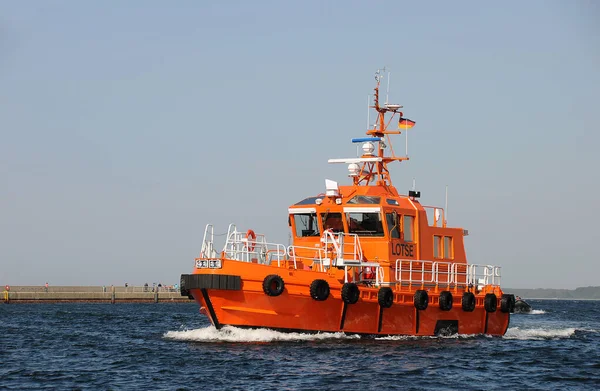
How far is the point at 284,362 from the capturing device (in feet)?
61.4

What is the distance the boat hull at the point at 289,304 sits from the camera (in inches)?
836

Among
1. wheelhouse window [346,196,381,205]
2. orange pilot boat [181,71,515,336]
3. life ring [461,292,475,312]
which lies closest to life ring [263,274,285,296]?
orange pilot boat [181,71,515,336]

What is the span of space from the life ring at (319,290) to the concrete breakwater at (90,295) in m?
41.4

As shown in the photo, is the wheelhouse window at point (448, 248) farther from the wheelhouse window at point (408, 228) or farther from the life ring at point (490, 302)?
the wheelhouse window at point (408, 228)

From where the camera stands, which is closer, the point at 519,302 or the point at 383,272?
the point at 383,272

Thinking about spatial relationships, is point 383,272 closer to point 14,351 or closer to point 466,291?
point 466,291

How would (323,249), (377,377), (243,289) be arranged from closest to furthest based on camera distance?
(377,377) → (243,289) → (323,249)

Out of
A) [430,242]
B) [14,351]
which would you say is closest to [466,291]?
[430,242]

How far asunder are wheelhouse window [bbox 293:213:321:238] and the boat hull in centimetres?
298

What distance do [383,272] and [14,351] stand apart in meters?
10.3

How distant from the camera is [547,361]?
2159cm

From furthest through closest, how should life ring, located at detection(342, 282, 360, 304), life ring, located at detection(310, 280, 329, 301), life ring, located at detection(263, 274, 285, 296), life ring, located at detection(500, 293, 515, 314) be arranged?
life ring, located at detection(500, 293, 515, 314) → life ring, located at detection(342, 282, 360, 304) → life ring, located at detection(310, 280, 329, 301) → life ring, located at detection(263, 274, 285, 296)

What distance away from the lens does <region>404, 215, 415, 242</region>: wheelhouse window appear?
25234 millimetres

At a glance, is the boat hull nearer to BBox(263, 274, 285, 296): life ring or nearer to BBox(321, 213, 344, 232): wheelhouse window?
BBox(263, 274, 285, 296): life ring
